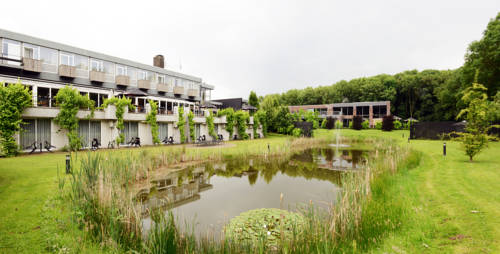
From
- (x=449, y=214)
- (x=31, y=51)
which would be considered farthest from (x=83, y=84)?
(x=449, y=214)

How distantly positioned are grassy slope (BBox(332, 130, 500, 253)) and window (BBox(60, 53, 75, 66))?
2416cm

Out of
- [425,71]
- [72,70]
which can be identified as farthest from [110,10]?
[425,71]

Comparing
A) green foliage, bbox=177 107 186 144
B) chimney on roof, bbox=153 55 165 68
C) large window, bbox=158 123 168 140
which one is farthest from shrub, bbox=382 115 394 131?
chimney on roof, bbox=153 55 165 68

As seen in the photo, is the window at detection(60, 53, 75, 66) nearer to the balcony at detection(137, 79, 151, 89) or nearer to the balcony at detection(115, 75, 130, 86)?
the balcony at detection(115, 75, 130, 86)

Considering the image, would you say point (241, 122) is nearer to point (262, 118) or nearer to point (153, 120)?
A: point (262, 118)

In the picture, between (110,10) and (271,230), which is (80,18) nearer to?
(110,10)

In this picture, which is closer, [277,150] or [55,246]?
[55,246]

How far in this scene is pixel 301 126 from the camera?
33.2 meters

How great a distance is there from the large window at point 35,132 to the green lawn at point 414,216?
7301 millimetres

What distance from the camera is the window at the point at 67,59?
18953mm

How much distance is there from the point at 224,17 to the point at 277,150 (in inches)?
598

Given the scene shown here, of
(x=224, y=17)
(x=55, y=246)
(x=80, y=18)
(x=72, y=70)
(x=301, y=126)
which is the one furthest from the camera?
(x=301, y=126)

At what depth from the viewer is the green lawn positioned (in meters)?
4.02

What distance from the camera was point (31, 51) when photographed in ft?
56.5
